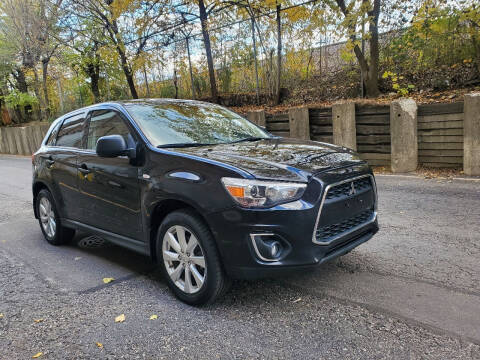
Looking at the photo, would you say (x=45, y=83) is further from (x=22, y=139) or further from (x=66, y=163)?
(x=66, y=163)

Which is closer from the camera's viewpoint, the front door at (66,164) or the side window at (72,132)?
the front door at (66,164)

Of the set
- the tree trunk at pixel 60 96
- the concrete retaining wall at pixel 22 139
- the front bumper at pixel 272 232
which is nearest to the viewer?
the front bumper at pixel 272 232

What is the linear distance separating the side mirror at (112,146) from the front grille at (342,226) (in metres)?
1.91

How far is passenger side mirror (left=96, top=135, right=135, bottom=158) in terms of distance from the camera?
11.9 ft

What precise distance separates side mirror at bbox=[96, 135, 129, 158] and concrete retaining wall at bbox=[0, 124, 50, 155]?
63.0ft

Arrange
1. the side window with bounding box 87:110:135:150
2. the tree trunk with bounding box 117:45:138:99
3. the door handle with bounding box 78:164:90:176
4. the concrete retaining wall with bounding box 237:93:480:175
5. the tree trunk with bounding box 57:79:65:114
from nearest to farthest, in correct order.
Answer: the side window with bounding box 87:110:135:150, the door handle with bounding box 78:164:90:176, the concrete retaining wall with bounding box 237:93:480:175, the tree trunk with bounding box 117:45:138:99, the tree trunk with bounding box 57:79:65:114

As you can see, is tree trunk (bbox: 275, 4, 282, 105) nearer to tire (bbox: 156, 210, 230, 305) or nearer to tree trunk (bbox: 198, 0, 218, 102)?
tree trunk (bbox: 198, 0, 218, 102)

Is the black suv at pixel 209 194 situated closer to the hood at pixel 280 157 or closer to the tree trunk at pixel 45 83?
the hood at pixel 280 157

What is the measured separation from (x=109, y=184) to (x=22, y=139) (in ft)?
71.6

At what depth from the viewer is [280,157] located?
11.0ft

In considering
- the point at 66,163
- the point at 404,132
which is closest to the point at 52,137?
the point at 66,163

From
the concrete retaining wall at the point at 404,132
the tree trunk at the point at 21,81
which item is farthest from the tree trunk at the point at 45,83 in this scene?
the concrete retaining wall at the point at 404,132

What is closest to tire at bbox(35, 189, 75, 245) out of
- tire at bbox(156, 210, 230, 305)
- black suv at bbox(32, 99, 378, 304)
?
black suv at bbox(32, 99, 378, 304)

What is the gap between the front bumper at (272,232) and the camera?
9.38 feet
